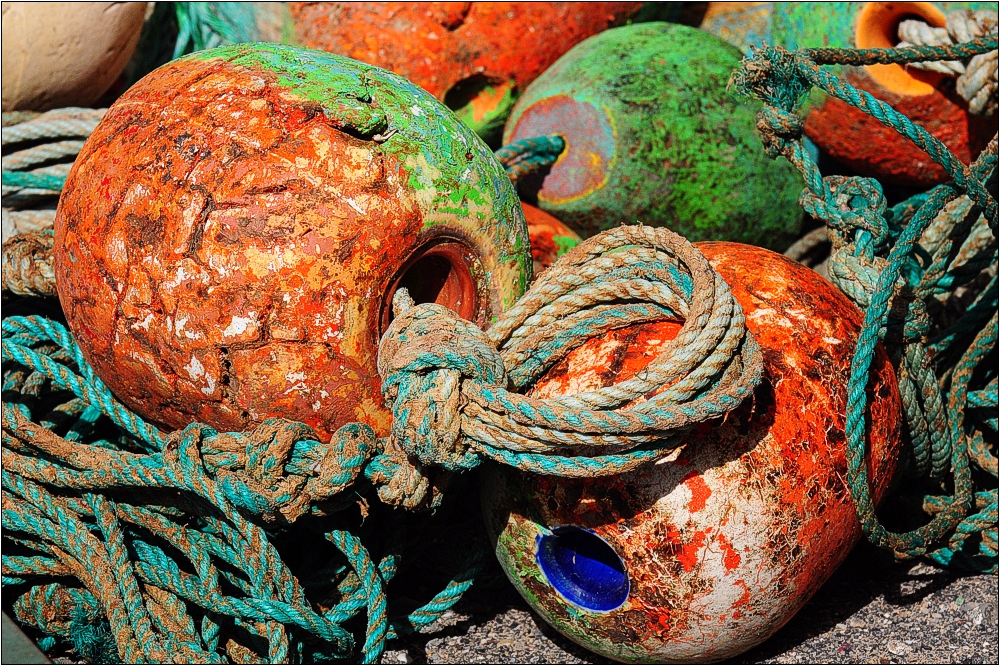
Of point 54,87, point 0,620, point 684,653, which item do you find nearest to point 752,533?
point 684,653

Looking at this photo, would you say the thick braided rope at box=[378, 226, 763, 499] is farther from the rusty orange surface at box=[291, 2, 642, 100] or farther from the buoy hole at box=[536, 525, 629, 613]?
the rusty orange surface at box=[291, 2, 642, 100]

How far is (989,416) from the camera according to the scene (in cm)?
259

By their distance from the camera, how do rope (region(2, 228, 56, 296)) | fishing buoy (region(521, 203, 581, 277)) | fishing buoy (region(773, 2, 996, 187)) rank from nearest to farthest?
rope (region(2, 228, 56, 296)) < fishing buoy (region(521, 203, 581, 277)) < fishing buoy (region(773, 2, 996, 187))

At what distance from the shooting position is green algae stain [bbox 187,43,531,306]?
206 cm

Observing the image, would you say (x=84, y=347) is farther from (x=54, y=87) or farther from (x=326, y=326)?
(x=54, y=87)

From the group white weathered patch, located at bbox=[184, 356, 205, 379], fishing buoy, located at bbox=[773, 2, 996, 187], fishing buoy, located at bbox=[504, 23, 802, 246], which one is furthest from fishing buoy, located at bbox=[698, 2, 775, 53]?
white weathered patch, located at bbox=[184, 356, 205, 379]

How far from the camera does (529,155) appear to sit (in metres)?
2.97

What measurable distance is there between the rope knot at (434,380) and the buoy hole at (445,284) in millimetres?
276

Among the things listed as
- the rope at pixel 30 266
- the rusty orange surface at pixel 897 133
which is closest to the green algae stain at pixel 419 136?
the rope at pixel 30 266

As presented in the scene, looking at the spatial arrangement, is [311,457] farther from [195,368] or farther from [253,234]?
[253,234]

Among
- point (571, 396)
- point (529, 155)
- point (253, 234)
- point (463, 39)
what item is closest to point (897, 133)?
point (529, 155)

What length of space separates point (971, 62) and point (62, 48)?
2665 millimetres

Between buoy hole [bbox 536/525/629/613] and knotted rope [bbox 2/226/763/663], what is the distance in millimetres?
282

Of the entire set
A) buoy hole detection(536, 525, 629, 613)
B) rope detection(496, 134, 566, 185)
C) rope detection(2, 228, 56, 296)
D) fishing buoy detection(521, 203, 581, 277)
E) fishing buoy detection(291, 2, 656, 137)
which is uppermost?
fishing buoy detection(291, 2, 656, 137)
